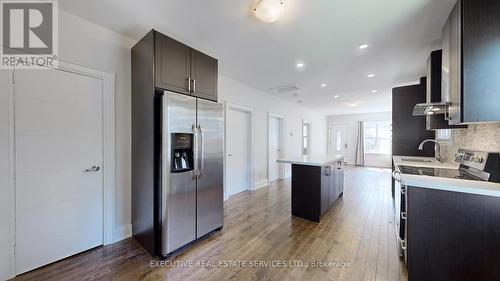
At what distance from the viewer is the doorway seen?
569 cm

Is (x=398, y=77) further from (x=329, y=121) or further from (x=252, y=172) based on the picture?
(x=329, y=121)

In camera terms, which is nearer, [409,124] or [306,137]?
[409,124]

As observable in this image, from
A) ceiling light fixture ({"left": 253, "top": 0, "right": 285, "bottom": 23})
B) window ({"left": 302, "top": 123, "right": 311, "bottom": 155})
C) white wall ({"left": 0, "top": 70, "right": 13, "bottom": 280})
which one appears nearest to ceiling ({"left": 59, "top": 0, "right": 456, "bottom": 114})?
ceiling light fixture ({"left": 253, "top": 0, "right": 285, "bottom": 23})

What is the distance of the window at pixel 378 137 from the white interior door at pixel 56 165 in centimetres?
1003

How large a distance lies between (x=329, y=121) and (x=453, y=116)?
8.92m

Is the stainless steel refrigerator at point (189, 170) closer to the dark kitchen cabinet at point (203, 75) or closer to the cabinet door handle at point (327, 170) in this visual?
the dark kitchen cabinet at point (203, 75)

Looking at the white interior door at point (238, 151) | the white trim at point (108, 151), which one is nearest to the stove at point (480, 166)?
the white interior door at point (238, 151)

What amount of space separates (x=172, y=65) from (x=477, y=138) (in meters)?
3.46

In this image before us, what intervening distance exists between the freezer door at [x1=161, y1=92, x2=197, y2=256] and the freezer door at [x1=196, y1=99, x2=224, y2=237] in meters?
0.11

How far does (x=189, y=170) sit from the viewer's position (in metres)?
2.30

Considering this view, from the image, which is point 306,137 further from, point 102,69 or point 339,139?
point 102,69

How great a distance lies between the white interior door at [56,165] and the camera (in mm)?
1828

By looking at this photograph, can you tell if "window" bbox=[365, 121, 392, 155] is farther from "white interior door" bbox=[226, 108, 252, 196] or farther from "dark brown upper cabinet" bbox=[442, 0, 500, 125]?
"dark brown upper cabinet" bbox=[442, 0, 500, 125]

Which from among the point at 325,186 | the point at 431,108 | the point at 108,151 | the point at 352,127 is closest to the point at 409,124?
the point at 431,108
